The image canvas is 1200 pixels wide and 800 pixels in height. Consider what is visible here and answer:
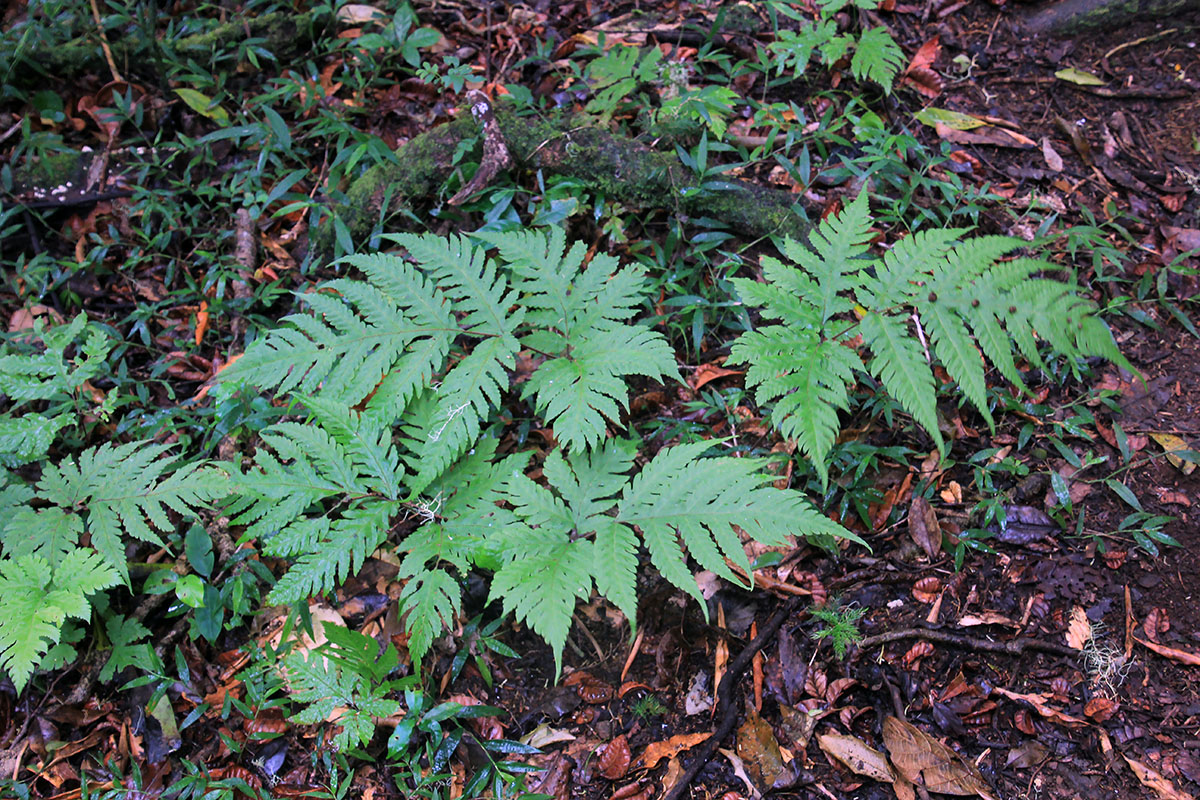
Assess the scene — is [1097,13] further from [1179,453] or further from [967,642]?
[967,642]

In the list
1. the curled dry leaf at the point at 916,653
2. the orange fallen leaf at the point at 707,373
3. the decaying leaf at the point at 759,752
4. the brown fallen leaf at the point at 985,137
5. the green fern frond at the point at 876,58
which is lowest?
the decaying leaf at the point at 759,752

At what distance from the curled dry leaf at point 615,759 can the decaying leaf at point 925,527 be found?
1.40m

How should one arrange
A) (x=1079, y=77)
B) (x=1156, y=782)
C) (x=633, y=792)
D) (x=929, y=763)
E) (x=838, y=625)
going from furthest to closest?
(x=1079, y=77) < (x=838, y=625) < (x=633, y=792) < (x=929, y=763) < (x=1156, y=782)

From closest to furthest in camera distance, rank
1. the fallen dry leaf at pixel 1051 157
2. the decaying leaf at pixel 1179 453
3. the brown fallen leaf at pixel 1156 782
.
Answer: the brown fallen leaf at pixel 1156 782 < the decaying leaf at pixel 1179 453 < the fallen dry leaf at pixel 1051 157

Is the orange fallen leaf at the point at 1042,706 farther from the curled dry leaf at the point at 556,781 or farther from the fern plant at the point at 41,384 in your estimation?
the fern plant at the point at 41,384

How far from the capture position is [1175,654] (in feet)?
8.09

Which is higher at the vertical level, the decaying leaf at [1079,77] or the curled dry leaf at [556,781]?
the decaying leaf at [1079,77]

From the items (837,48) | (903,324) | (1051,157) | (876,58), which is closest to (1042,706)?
(903,324)

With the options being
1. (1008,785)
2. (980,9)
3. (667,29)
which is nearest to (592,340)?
(1008,785)

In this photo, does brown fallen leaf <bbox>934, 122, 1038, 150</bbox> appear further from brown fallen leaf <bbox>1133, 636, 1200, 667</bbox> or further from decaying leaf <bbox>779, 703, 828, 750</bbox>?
decaying leaf <bbox>779, 703, 828, 750</bbox>

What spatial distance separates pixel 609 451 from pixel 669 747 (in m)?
1.10

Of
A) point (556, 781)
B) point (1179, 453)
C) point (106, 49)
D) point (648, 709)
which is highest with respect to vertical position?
point (106, 49)

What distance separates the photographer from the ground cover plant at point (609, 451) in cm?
245

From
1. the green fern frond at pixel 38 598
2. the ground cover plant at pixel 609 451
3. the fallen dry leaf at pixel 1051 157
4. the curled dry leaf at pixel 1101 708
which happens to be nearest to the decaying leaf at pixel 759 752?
the ground cover plant at pixel 609 451
